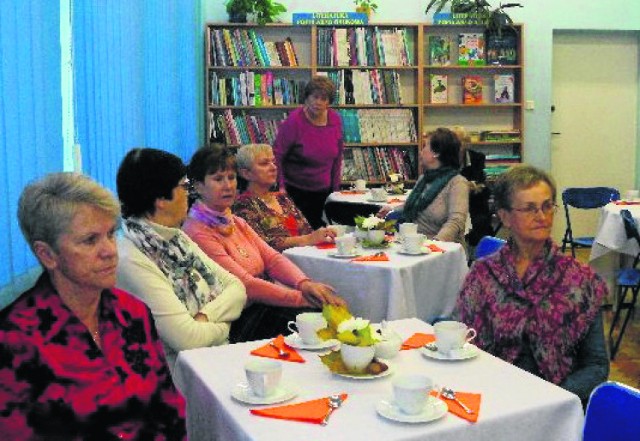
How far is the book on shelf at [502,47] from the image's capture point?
8.04 meters

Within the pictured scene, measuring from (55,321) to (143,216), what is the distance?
3.13 feet

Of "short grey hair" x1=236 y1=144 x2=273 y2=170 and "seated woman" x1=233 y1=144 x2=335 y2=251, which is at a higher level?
"short grey hair" x1=236 y1=144 x2=273 y2=170

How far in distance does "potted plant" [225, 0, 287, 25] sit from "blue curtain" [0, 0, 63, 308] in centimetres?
449

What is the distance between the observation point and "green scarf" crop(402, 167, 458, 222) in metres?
4.74

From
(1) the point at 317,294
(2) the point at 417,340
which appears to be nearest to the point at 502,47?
(1) the point at 317,294

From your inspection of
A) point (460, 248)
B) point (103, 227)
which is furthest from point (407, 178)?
point (103, 227)

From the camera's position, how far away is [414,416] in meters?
1.75

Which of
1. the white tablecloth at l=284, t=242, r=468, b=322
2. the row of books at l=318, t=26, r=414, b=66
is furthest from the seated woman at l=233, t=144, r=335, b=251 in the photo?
the row of books at l=318, t=26, r=414, b=66

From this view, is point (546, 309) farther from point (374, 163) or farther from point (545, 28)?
point (545, 28)

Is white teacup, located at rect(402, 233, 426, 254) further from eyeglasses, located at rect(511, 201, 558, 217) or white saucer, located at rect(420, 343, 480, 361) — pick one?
white saucer, located at rect(420, 343, 480, 361)

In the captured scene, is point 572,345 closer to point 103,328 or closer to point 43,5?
point 103,328

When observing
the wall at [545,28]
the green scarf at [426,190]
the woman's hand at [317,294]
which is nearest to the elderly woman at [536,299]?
the woman's hand at [317,294]

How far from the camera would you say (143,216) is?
8.97ft

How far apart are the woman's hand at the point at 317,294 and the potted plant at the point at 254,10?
4.73 metres
